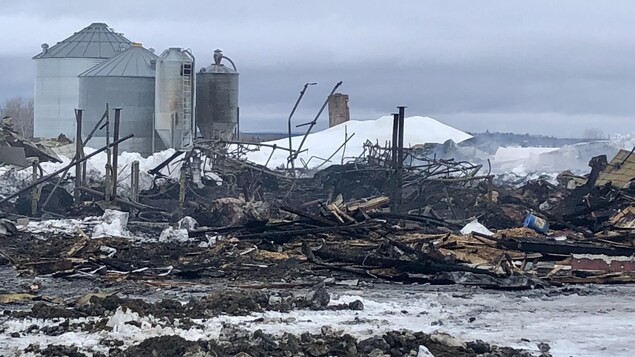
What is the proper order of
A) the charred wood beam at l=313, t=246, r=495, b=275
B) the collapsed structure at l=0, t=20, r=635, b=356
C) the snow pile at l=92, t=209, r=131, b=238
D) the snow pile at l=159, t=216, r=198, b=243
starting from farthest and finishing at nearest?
the snow pile at l=92, t=209, r=131, b=238
the snow pile at l=159, t=216, r=198, b=243
the charred wood beam at l=313, t=246, r=495, b=275
the collapsed structure at l=0, t=20, r=635, b=356

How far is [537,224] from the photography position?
18.2 meters

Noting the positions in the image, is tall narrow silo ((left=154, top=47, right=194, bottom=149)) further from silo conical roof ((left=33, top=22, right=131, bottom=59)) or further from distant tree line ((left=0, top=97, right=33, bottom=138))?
distant tree line ((left=0, top=97, right=33, bottom=138))

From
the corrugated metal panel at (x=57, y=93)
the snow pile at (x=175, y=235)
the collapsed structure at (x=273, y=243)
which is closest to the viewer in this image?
the collapsed structure at (x=273, y=243)

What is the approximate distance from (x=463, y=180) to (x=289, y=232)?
351 inches

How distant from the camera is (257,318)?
34.1 ft

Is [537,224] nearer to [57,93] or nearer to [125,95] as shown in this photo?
[125,95]

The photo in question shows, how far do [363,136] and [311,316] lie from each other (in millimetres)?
52080

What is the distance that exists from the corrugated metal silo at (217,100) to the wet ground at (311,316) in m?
28.1

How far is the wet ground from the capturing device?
930cm

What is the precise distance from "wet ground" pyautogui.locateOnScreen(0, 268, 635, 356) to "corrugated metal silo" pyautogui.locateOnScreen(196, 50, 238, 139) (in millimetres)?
28101

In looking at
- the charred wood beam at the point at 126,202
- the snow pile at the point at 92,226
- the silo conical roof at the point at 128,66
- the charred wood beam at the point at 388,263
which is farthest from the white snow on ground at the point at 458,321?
the silo conical roof at the point at 128,66

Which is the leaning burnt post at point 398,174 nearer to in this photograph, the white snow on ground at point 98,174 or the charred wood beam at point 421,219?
the charred wood beam at point 421,219

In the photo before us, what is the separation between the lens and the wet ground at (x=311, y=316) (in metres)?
9.30

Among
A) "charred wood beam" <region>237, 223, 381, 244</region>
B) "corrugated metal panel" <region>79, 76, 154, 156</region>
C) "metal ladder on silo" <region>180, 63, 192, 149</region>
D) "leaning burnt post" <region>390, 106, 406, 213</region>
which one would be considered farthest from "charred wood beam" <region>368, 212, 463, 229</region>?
"corrugated metal panel" <region>79, 76, 154, 156</region>
